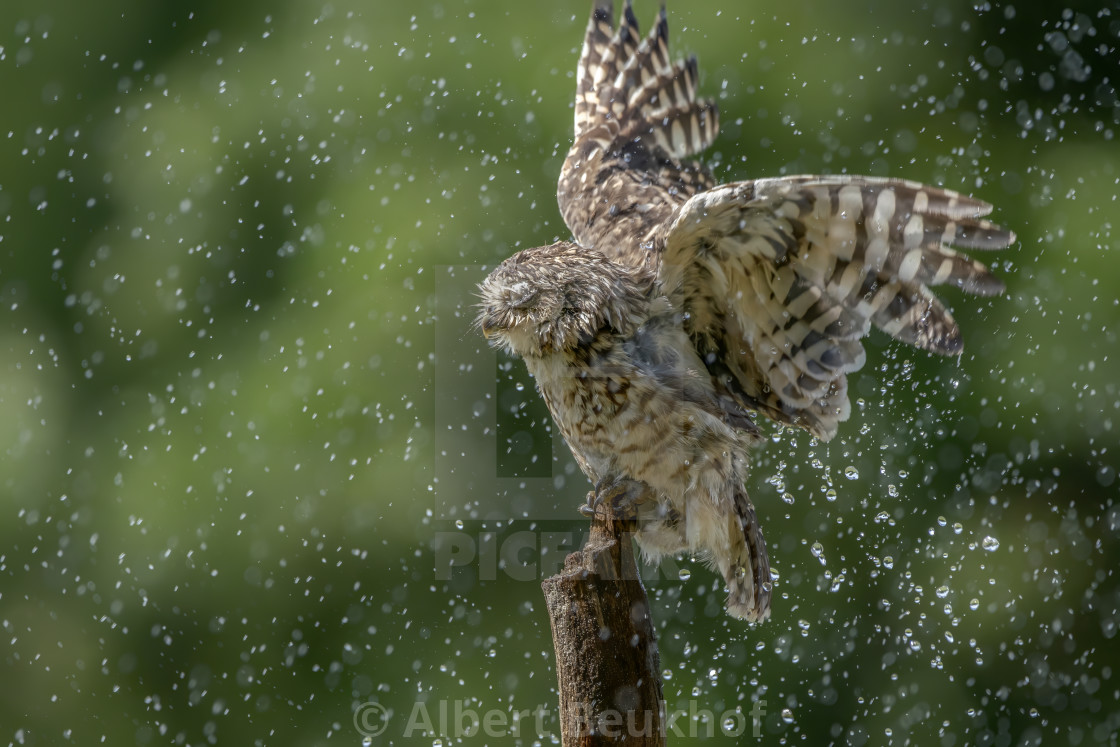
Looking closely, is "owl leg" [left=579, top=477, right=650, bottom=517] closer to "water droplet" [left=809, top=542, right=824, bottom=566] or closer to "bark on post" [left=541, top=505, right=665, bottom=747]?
"bark on post" [left=541, top=505, right=665, bottom=747]

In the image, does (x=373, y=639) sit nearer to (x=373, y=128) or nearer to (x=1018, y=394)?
(x=373, y=128)

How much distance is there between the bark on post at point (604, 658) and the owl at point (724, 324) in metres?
0.34

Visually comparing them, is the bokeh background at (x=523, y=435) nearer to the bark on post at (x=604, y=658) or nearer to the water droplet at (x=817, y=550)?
the water droplet at (x=817, y=550)

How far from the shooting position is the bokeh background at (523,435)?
4.11 metres

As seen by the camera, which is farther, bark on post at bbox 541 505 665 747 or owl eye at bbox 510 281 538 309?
owl eye at bbox 510 281 538 309

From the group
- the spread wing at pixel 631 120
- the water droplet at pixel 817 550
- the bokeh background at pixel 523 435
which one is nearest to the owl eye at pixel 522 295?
the spread wing at pixel 631 120

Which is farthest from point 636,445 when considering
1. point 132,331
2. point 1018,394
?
point 132,331

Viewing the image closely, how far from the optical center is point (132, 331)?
525 centimetres

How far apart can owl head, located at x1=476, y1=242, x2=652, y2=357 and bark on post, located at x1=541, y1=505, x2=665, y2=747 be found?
0.46m

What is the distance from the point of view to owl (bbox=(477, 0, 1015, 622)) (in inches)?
76.3

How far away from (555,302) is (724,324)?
1.23 feet

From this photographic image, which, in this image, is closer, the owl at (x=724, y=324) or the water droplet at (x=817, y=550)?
the owl at (x=724, y=324)

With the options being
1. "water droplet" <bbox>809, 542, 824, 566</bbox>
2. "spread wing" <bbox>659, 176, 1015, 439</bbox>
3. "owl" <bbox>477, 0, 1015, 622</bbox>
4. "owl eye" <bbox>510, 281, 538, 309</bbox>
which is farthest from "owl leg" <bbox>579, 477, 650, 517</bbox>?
"water droplet" <bbox>809, 542, 824, 566</bbox>

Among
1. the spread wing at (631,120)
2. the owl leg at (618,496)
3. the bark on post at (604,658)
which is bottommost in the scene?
the bark on post at (604,658)
